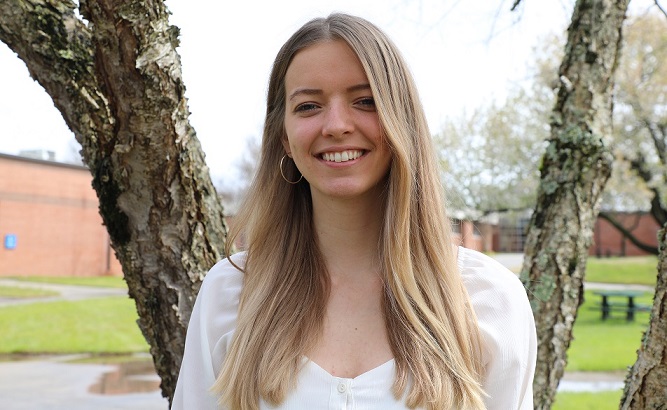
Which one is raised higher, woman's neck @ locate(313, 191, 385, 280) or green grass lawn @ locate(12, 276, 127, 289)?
woman's neck @ locate(313, 191, 385, 280)

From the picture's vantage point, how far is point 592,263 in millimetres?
29812

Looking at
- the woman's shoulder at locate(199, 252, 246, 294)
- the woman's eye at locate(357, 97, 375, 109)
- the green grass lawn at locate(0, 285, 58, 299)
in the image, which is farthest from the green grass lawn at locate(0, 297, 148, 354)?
the woman's eye at locate(357, 97, 375, 109)

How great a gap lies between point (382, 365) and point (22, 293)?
18590mm

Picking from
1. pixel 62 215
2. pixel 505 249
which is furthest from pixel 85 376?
pixel 505 249

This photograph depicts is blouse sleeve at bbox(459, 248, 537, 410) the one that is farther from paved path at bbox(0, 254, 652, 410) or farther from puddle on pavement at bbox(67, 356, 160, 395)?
puddle on pavement at bbox(67, 356, 160, 395)

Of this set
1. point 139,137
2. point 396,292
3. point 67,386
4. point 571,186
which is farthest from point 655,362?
point 67,386

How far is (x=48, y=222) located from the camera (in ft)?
78.7

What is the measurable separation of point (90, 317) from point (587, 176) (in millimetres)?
13303

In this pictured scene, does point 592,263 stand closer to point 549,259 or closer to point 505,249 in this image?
point 505,249

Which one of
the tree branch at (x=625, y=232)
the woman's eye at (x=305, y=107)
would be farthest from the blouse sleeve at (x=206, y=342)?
the tree branch at (x=625, y=232)

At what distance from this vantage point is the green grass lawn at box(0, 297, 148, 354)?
444 inches

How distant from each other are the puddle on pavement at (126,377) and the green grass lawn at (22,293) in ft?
27.5

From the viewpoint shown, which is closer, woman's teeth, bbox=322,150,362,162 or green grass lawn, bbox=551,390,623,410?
woman's teeth, bbox=322,150,362,162

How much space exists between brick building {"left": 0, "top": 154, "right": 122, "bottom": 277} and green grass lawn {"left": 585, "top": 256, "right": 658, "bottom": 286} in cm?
1910
